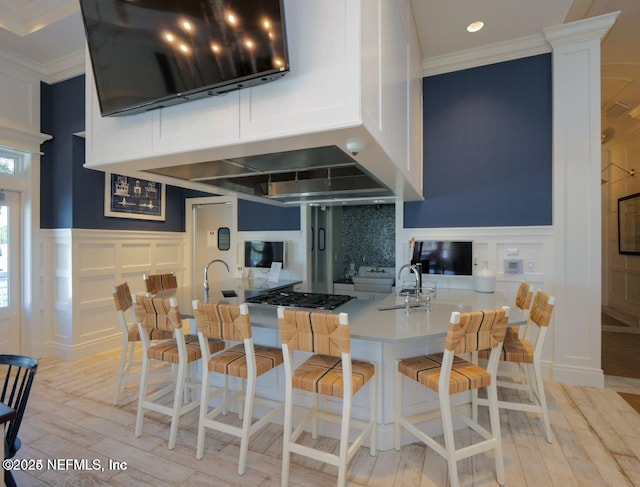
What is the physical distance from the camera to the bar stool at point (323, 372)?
1679mm

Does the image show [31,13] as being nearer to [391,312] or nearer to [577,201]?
[391,312]

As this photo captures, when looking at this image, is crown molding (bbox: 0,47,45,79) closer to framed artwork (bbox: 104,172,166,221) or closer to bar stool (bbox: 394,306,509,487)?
framed artwork (bbox: 104,172,166,221)

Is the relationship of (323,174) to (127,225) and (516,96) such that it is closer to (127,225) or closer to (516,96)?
(516,96)

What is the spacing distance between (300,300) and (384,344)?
0.81 metres

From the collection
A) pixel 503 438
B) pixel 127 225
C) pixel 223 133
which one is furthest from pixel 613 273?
pixel 127 225

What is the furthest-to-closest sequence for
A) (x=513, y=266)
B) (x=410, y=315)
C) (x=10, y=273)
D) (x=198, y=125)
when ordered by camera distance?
(x=10, y=273) < (x=513, y=266) < (x=410, y=315) < (x=198, y=125)

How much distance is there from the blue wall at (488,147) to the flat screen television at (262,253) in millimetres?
1613

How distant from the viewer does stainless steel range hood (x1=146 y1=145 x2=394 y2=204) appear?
85.0 inches

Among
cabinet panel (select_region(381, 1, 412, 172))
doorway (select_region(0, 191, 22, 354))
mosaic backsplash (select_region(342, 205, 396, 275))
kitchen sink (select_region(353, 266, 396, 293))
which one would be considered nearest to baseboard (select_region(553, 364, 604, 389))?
kitchen sink (select_region(353, 266, 396, 293))

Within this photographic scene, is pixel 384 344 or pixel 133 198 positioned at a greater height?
pixel 133 198

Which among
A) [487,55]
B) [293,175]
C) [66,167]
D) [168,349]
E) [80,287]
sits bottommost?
[168,349]

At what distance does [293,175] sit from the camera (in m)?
2.88

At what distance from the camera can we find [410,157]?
2.71 meters

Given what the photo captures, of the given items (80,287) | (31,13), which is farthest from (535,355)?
(31,13)
